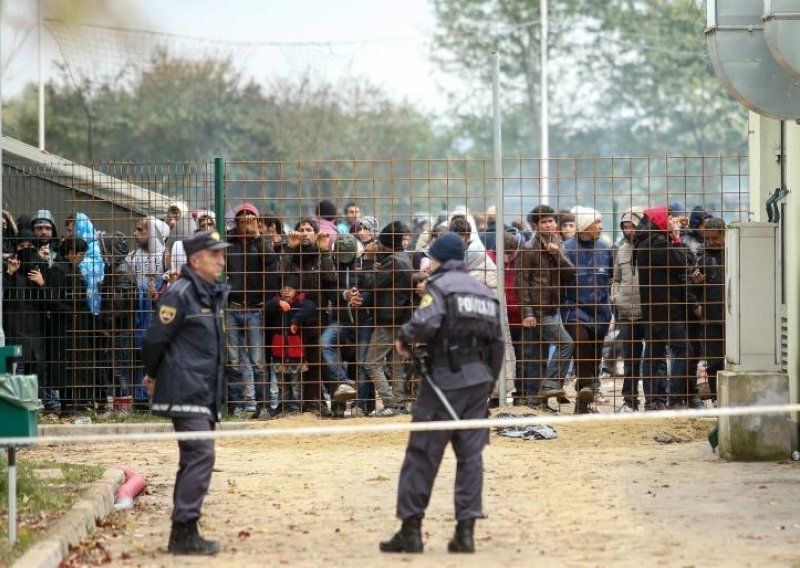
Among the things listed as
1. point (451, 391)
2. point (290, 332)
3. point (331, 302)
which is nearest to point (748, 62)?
point (451, 391)

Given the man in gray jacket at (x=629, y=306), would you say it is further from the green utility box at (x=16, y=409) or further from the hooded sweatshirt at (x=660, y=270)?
the green utility box at (x=16, y=409)

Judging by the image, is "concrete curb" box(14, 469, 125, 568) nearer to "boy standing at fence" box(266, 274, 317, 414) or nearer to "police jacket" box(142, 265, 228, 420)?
"police jacket" box(142, 265, 228, 420)

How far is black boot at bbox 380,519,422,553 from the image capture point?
9.08m

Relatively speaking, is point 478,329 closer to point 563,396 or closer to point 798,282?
point 798,282

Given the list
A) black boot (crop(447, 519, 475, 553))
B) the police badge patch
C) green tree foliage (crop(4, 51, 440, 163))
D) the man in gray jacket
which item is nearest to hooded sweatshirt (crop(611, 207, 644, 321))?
the man in gray jacket

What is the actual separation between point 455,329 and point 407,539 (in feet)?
4.02

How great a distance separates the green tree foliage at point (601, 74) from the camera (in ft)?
182

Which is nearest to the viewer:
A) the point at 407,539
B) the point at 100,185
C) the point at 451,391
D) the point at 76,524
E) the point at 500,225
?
the point at 407,539

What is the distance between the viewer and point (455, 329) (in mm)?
9148

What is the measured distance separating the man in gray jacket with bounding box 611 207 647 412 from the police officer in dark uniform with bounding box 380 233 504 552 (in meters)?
6.63

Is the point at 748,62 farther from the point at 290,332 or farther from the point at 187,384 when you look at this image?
the point at 290,332

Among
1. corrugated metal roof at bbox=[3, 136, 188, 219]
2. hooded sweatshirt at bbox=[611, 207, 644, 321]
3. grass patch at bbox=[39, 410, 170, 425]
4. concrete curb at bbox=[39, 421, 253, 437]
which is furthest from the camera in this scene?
corrugated metal roof at bbox=[3, 136, 188, 219]

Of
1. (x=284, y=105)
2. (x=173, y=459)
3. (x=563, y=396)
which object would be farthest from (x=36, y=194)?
(x=284, y=105)

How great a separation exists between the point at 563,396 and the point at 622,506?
5.08m
